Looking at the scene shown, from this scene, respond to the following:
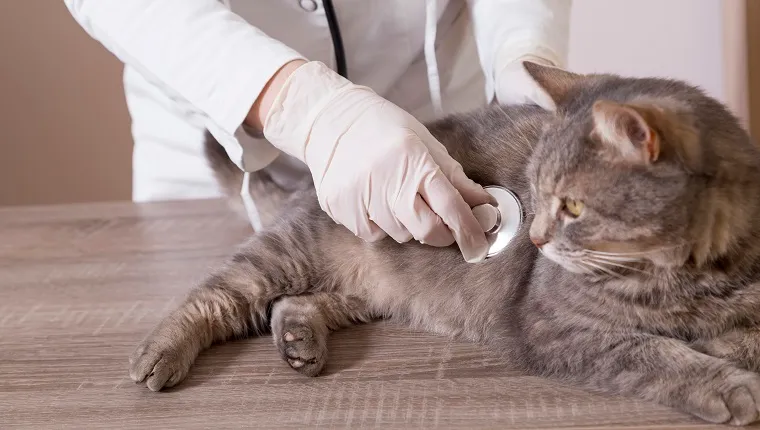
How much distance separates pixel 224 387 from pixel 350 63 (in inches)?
30.9

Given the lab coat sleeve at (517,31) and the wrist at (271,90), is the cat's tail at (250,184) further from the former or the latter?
the lab coat sleeve at (517,31)

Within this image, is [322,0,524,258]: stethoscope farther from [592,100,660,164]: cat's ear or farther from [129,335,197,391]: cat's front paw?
[129,335,197,391]: cat's front paw

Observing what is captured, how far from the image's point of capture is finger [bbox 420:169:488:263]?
1.03 m

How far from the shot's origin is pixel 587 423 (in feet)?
2.60

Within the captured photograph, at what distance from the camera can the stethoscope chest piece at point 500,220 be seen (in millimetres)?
1094

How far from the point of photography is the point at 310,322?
109cm

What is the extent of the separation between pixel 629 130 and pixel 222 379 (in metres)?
0.58

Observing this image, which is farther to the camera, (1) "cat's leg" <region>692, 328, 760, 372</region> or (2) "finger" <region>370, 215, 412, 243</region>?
(2) "finger" <region>370, 215, 412, 243</region>

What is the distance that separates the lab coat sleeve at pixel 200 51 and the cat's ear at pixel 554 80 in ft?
1.18

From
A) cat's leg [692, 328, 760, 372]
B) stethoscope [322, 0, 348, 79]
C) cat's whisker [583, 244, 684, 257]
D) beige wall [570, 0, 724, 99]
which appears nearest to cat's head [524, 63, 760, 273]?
cat's whisker [583, 244, 684, 257]

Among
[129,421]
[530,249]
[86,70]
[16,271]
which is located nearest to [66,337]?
[129,421]

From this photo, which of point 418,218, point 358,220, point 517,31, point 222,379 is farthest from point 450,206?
point 517,31

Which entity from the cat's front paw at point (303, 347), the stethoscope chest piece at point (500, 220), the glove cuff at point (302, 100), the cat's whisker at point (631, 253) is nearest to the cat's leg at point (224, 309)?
the cat's front paw at point (303, 347)

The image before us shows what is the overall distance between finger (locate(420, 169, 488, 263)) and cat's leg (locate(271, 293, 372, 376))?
23 centimetres
